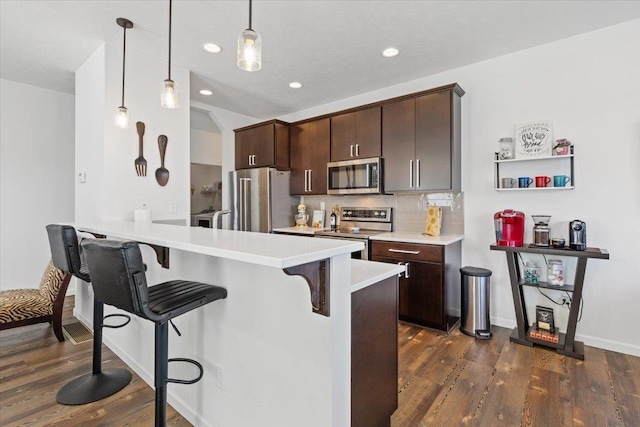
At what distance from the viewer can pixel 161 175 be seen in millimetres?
3131

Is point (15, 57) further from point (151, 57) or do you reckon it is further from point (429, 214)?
point (429, 214)

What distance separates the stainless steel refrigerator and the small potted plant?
3127mm

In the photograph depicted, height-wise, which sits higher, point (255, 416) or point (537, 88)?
point (537, 88)

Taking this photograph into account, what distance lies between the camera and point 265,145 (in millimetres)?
4508

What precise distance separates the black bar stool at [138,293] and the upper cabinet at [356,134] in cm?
267

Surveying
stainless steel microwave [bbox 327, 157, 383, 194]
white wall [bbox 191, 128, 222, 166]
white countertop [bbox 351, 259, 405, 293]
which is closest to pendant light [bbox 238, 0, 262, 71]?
white countertop [bbox 351, 259, 405, 293]

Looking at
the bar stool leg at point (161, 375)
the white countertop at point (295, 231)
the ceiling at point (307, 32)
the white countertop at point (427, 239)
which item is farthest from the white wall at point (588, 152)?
the bar stool leg at point (161, 375)

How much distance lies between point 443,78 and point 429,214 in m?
1.50

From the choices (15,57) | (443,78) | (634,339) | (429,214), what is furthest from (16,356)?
(634,339)

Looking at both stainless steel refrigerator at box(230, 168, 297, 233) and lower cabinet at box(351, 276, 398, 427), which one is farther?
stainless steel refrigerator at box(230, 168, 297, 233)

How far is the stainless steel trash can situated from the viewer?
2.86 m

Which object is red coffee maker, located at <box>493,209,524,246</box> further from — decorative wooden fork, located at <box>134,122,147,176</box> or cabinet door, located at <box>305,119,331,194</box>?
decorative wooden fork, located at <box>134,122,147,176</box>

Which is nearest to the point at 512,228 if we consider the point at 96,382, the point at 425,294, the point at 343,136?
the point at 425,294

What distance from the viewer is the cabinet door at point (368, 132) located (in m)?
3.63
